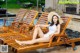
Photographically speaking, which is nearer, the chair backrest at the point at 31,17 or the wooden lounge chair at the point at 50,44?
the wooden lounge chair at the point at 50,44

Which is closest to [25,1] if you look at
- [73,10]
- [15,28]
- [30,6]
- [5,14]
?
[30,6]

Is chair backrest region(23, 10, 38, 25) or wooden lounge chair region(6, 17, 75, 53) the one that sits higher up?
chair backrest region(23, 10, 38, 25)

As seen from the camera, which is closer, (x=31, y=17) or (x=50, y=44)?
(x=50, y=44)

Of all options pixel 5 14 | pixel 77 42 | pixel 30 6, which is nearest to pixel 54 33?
pixel 77 42

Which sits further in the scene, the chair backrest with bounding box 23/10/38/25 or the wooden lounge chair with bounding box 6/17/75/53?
the chair backrest with bounding box 23/10/38/25

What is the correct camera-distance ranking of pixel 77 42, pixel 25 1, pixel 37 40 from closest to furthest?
pixel 37 40, pixel 77 42, pixel 25 1

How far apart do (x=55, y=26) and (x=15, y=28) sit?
2051mm

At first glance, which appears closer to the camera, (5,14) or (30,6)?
(5,14)

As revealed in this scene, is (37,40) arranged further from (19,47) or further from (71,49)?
(71,49)

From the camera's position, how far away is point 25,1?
49.7ft

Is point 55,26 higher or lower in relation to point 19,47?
higher

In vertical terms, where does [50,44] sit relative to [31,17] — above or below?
below

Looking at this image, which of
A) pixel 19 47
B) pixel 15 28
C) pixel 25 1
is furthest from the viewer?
pixel 25 1

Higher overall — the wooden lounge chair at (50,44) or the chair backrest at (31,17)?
the chair backrest at (31,17)
